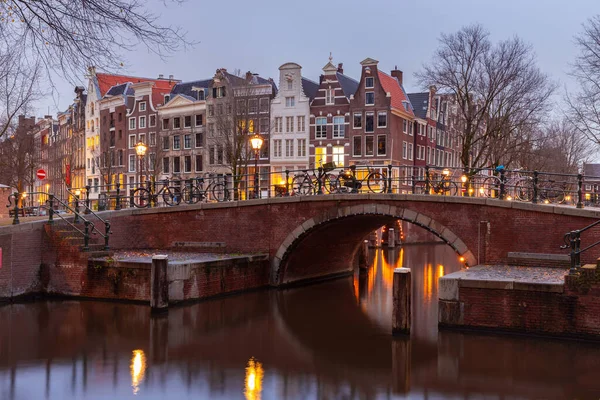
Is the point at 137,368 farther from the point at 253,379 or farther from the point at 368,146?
the point at 368,146

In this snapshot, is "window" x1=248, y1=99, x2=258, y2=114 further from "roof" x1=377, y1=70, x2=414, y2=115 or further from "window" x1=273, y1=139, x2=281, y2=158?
"roof" x1=377, y1=70, x2=414, y2=115

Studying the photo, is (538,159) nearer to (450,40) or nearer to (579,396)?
(450,40)

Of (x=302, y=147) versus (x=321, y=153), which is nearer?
(x=321, y=153)

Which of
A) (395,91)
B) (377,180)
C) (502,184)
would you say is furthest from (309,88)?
(502,184)

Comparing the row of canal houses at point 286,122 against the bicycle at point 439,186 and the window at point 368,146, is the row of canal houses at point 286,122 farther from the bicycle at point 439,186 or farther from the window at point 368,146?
the bicycle at point 439,186

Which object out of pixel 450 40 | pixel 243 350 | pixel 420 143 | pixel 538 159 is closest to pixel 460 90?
pixel 450 40

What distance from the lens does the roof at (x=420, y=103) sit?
50.2 m

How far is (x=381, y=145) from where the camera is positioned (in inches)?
1708

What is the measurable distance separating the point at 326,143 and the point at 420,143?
880cm

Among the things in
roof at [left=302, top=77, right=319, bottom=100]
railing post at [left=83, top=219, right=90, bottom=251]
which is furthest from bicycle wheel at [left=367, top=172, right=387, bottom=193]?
roof at [left=302, top=77, right=319, bottom=100]

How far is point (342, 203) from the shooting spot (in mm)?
20016

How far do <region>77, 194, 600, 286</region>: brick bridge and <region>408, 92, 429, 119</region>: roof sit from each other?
27.6m

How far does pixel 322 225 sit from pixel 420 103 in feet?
106

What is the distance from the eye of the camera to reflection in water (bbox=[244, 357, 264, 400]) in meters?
10.4
